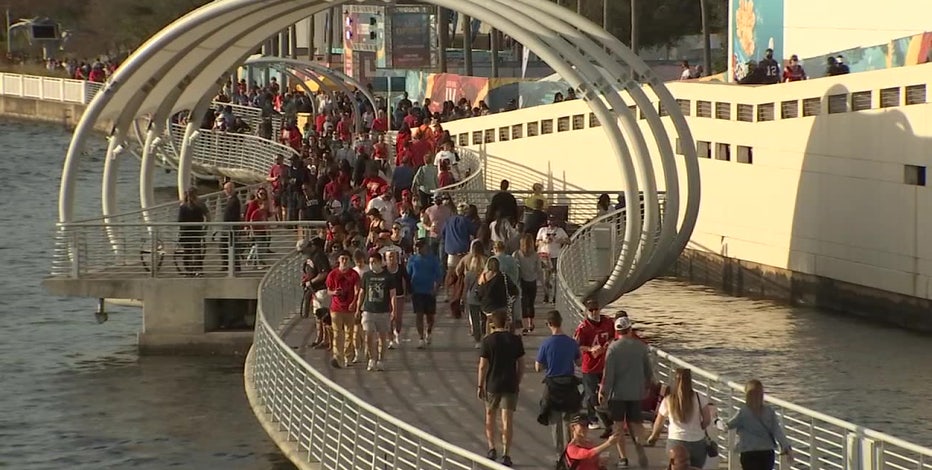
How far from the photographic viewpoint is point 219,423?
26.6m

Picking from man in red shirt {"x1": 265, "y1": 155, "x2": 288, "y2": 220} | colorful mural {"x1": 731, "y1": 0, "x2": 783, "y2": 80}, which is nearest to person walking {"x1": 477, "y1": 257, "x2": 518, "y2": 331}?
man in red shirt {"x1": 265, "y1": 155, "x2": 288, "y2": 220}

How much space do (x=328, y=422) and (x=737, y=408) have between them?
3684mm

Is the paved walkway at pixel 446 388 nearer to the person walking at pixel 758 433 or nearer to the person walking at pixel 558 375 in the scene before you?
the person walking at pixel 558 375

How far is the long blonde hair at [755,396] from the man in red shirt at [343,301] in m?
8.29

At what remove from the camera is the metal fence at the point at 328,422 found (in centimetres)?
1678

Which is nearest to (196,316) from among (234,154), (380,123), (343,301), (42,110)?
(343,301)

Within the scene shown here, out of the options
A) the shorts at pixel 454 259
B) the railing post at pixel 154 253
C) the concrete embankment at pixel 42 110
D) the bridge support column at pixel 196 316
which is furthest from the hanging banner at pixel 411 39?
the shorts at pixel 454 259

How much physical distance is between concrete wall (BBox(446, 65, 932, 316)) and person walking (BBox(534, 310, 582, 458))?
52.8 ft

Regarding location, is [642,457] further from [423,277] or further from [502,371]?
[423,277]

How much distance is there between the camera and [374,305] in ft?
74.1

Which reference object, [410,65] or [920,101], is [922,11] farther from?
[410,65]

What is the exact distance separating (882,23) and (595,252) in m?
12.9

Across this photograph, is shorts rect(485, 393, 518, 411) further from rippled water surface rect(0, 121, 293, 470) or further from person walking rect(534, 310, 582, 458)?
rippled water surface rect(0, 121, 293, 470)

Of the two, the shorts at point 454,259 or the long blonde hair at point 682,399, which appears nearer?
the long blonde hair at point 682,399
